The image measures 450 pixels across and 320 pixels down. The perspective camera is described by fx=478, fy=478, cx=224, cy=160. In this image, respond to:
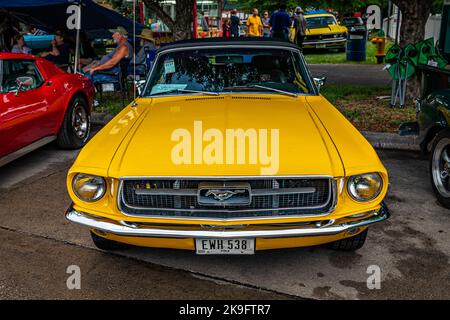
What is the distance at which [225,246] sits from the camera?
2947mm

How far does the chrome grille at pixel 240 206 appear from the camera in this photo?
293 centimetres

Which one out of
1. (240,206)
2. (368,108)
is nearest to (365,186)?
(240,206)

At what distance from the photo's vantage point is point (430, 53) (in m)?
7.81

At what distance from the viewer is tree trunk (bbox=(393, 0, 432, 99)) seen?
329 inches

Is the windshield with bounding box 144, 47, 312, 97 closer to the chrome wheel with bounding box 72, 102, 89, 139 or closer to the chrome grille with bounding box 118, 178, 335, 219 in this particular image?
the chrome grille with bounding box 118, 178, 335, 219

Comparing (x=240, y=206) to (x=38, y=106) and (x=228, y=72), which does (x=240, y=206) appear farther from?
(x=38, y=106)

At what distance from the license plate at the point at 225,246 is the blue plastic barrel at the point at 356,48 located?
1414 centimetres

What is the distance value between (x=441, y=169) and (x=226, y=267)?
2566mm

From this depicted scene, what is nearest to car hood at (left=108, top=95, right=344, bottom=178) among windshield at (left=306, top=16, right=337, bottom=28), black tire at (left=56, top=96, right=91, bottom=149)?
black tire at (left=56, top=96, right=91, bottom=149)

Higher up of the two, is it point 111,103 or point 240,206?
point 240,206

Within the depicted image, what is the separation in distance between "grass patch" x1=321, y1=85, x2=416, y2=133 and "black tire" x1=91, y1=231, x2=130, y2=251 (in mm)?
4685

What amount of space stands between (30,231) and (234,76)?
2.29 metres
